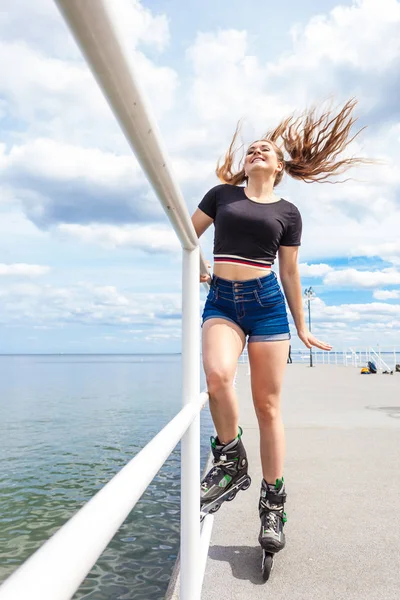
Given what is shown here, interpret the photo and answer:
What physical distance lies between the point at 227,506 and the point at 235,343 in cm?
149

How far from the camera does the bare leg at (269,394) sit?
8.48 feet

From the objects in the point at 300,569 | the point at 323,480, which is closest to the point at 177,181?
the point at 300,569

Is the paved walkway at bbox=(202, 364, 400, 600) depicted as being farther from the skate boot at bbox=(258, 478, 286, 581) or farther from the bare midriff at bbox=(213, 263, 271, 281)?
the bare midriff at bbox=(213, 263, 271, 281)

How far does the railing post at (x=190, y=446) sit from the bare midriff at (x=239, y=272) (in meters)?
0.61

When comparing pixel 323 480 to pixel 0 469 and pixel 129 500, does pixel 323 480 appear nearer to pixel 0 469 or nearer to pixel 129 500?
pixel 129 500

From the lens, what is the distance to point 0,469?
915 cm

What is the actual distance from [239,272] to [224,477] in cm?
98

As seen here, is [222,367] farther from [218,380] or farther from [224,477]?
[224,477]

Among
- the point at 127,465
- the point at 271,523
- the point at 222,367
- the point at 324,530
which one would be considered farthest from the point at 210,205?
the point at 127,465

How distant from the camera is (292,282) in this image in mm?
2850

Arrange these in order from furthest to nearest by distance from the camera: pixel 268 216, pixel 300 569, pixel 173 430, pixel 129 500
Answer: pixel 268 216
pixel 300 569
pixel 173 430
pixel 129 500

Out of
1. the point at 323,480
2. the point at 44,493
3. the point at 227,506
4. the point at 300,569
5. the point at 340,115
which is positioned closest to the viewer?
the point at 300,569

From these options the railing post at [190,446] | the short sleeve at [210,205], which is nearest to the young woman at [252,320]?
the short sleeve at [210,205]

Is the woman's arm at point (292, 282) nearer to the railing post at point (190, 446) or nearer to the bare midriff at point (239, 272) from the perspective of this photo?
the bare midriff at point (239, 272)
